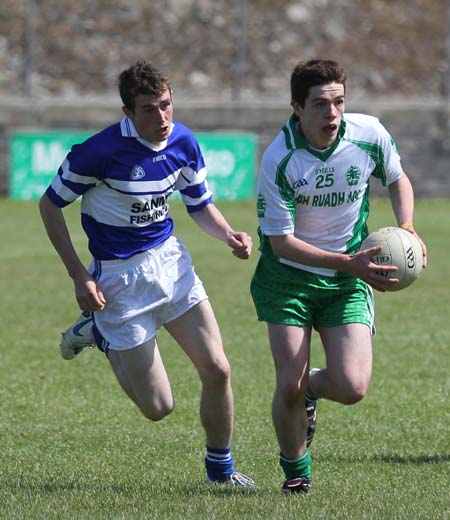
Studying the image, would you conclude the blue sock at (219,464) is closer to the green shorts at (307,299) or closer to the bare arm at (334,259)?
the green shorts at (307,299)

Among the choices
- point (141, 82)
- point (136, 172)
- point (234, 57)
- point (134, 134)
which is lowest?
point (234, 57)

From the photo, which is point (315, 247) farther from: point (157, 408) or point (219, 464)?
point (219, 464)

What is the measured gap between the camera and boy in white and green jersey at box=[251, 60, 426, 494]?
5.79 m

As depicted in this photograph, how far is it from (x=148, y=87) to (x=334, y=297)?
1413mm

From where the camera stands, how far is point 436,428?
7555mm

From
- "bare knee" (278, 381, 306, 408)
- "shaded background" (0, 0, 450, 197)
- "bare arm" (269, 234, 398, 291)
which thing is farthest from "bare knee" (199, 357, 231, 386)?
"shaded background" (0, 0, 450, 197)

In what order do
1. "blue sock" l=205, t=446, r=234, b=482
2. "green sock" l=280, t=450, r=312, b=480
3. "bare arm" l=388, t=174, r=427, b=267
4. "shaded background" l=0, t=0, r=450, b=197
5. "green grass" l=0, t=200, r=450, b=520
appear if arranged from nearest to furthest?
1. "green grass" l=0, t=200, r=450, b=520
2. "green sock" l=280, t=450, r=312, b=480
3. "bare arm" l=388, t=174, r=427, b=267
4. "blue sock" l=205, t=446, r=234, b=482
5. "shaded background" l=0, t=0, r=450, b=197

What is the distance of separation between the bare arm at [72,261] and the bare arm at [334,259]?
94cm

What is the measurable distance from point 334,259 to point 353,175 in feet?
1.59

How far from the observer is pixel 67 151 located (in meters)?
22.5

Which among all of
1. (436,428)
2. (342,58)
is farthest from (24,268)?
(342,58)

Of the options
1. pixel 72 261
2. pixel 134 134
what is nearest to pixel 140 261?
pixel 72 261

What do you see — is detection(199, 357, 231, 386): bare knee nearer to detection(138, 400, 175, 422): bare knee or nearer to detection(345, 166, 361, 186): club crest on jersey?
detection(138, 400, 175, 422): bare knee

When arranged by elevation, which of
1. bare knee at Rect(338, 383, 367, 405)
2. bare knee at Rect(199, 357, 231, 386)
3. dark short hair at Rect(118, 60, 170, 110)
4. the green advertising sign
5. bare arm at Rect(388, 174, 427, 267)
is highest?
dark short hair at Rect(118, 60, 170, 110)
